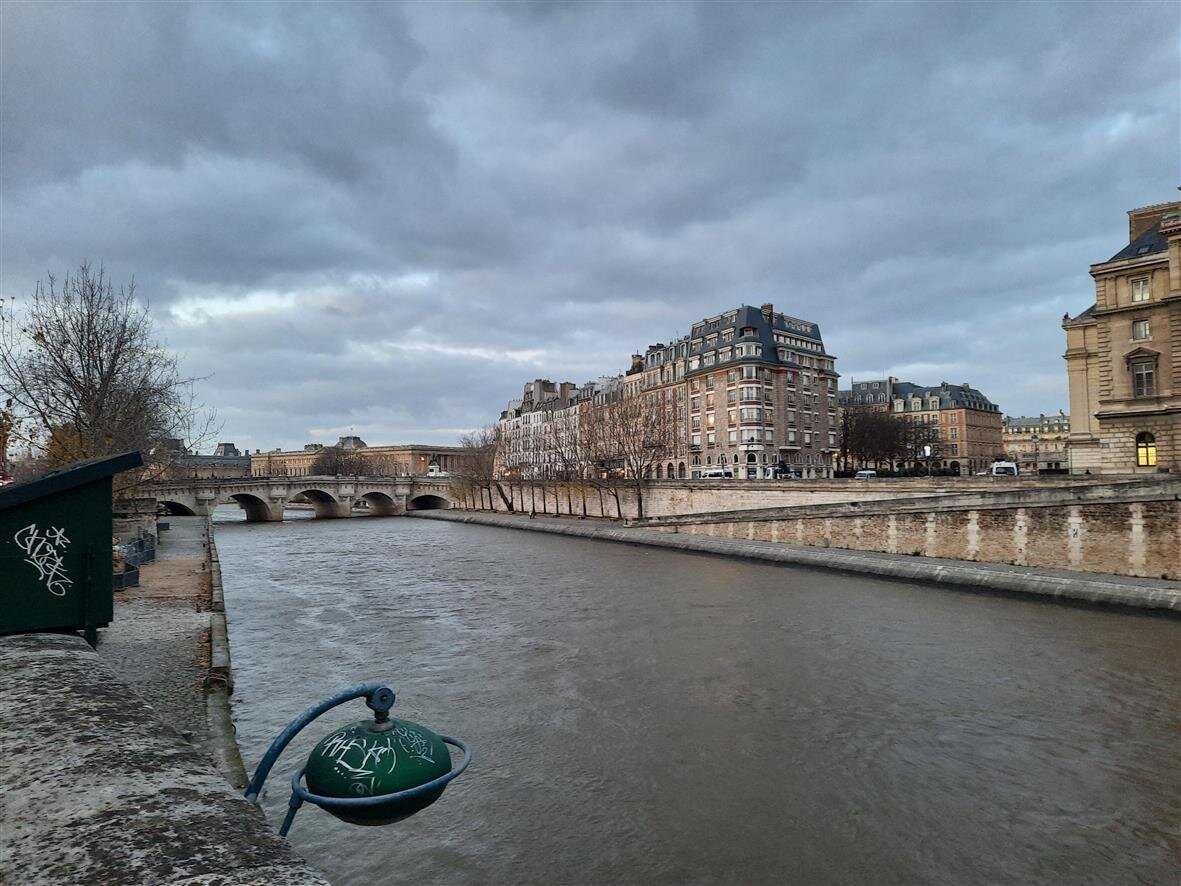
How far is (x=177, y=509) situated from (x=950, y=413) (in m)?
93.7

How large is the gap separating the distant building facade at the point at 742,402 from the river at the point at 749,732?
36477 millimetres

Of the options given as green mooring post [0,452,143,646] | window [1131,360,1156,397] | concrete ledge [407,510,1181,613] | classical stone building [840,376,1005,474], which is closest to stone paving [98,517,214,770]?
green mooring post [0,452,143,646]

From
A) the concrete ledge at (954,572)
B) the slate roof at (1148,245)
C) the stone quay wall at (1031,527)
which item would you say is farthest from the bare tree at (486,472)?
the slate roof at (1148,245)

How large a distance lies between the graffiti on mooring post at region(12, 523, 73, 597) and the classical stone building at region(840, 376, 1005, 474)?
305 ft

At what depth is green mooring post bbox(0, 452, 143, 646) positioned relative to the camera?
6.57 meters

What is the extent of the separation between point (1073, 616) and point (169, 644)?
69.3 feet

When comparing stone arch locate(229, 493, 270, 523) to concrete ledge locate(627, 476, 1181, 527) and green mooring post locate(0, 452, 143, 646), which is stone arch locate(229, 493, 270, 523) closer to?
concrete ledge locate(627, 476, 1181, 527)

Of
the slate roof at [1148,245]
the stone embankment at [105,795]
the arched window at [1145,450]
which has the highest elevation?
the slate roof at [1148,245]

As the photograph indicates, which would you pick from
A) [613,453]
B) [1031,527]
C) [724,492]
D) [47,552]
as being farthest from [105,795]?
[613,453]

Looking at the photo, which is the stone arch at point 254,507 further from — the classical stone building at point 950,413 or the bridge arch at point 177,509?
the classical stone building at point 950,413

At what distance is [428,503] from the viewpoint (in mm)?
87125

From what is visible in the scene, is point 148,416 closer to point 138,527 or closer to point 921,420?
point 138,527

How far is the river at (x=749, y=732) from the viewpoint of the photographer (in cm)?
713

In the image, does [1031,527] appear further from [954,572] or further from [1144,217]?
[1144,217]
